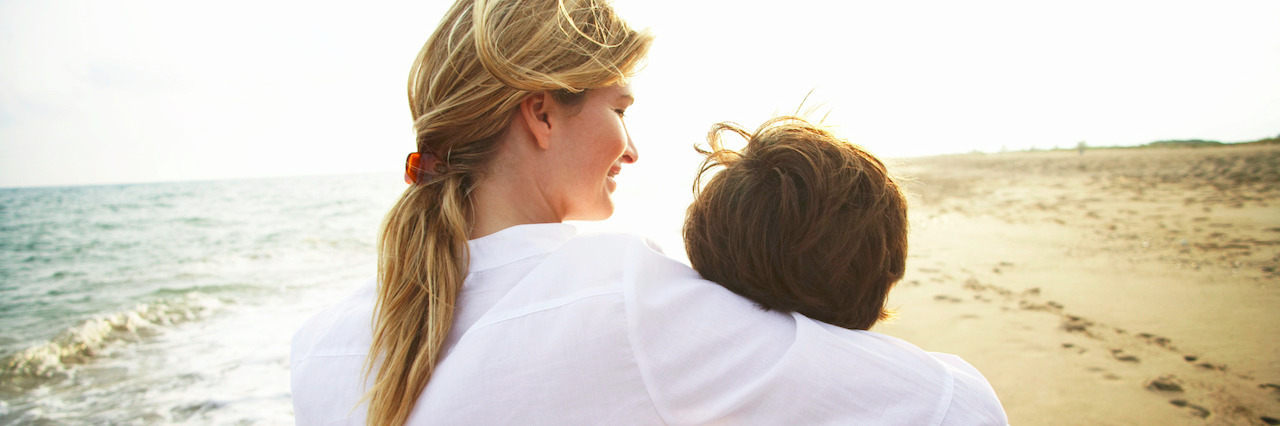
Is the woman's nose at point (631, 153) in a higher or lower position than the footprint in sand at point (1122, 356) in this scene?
higher

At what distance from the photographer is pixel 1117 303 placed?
464 centimetres

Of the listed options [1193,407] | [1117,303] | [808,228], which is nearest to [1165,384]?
[1193,407]

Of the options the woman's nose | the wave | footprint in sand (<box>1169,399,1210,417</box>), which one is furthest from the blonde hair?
the wave

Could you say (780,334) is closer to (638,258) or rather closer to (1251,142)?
(638,258)

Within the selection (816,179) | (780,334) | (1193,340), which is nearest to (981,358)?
(1193,340)

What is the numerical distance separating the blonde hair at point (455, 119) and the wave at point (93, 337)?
632cm

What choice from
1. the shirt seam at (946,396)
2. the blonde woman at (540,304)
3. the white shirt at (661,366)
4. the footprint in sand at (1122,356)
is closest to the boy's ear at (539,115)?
the blonde woman at (540,304)

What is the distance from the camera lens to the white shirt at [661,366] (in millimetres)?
799

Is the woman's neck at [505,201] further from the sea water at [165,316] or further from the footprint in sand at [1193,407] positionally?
the footprint in sand at [1193,407]

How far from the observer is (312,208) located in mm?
23547

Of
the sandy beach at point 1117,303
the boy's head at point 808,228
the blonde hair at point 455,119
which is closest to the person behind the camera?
the blonde hair at point 455,119

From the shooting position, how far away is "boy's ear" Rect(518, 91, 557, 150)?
116cm

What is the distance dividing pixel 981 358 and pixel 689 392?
3813mm

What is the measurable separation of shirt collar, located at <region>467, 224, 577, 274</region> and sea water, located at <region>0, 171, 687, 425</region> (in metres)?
0.12
